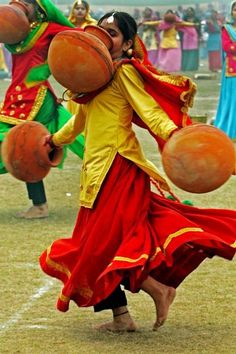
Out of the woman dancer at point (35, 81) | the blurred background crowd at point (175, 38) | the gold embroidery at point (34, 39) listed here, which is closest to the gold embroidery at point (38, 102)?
the woman dancer at point (35, 81)

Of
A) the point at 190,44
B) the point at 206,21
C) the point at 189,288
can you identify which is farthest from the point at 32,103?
the point at 206,21

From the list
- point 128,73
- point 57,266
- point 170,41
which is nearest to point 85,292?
point 57,266

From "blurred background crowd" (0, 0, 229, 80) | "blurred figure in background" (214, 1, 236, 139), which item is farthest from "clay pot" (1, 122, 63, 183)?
"blurred background crowd" (0, 0, 229, 80)

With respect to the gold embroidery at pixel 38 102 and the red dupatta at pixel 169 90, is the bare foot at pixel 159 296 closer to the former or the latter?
the red dupatta at pixel 169 90

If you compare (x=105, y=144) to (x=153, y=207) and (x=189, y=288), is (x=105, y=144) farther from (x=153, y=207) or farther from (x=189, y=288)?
(x=189, y=288)

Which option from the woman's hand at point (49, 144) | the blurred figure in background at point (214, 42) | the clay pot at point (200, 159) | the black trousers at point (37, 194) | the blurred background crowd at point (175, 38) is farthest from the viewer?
the blurred figure in background at point (214, 42)

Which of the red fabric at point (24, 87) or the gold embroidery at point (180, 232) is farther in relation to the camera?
the red fabric at point (24, 87)

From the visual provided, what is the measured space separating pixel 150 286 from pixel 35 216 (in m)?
3.53

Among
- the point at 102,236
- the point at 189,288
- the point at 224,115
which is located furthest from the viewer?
the point at 224,115

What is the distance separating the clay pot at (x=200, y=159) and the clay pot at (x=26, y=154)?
944mm

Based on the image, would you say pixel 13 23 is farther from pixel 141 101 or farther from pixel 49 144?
pixel 141 101

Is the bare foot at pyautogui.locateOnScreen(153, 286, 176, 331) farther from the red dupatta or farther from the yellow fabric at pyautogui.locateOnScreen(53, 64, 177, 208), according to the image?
the red dupatta

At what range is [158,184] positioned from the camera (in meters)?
5.87

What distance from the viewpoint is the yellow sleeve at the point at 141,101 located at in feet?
17.6
